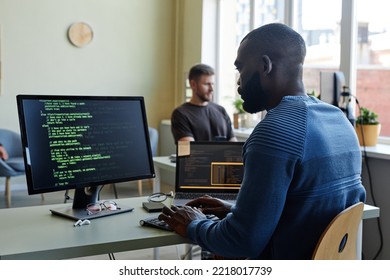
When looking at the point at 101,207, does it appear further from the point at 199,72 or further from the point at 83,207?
the point at 199,72

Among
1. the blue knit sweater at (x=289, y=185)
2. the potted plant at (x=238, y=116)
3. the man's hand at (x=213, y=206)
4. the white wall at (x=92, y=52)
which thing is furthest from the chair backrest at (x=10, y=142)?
the blue knit sweater at (x=289, y=185)

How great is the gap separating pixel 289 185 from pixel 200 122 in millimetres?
2798

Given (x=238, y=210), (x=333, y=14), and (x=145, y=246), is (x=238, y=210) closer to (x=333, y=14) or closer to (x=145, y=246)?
(x=145, y=246)

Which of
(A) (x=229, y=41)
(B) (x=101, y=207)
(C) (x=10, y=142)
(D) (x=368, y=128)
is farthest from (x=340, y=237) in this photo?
(A) (x=229, y=41)

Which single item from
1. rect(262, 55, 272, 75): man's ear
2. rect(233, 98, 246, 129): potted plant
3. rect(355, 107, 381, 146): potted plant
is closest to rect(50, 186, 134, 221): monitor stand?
rect(262, 55, 272, 75): man's ear

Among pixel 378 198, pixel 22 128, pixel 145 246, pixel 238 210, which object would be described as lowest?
pixel 378 198

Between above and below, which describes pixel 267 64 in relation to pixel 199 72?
above

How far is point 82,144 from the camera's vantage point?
199 centimetres

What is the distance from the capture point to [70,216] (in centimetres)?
194

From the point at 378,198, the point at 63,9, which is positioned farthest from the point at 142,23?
the point at 378,198

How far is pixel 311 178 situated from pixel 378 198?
7.98 feet

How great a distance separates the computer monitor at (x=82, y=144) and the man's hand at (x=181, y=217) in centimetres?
32

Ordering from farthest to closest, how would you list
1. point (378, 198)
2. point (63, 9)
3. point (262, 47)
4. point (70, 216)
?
point (63, 9) < point (378, 198) < point (70, 216) < point (262, 47)

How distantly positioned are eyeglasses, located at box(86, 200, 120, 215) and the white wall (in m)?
4.55
